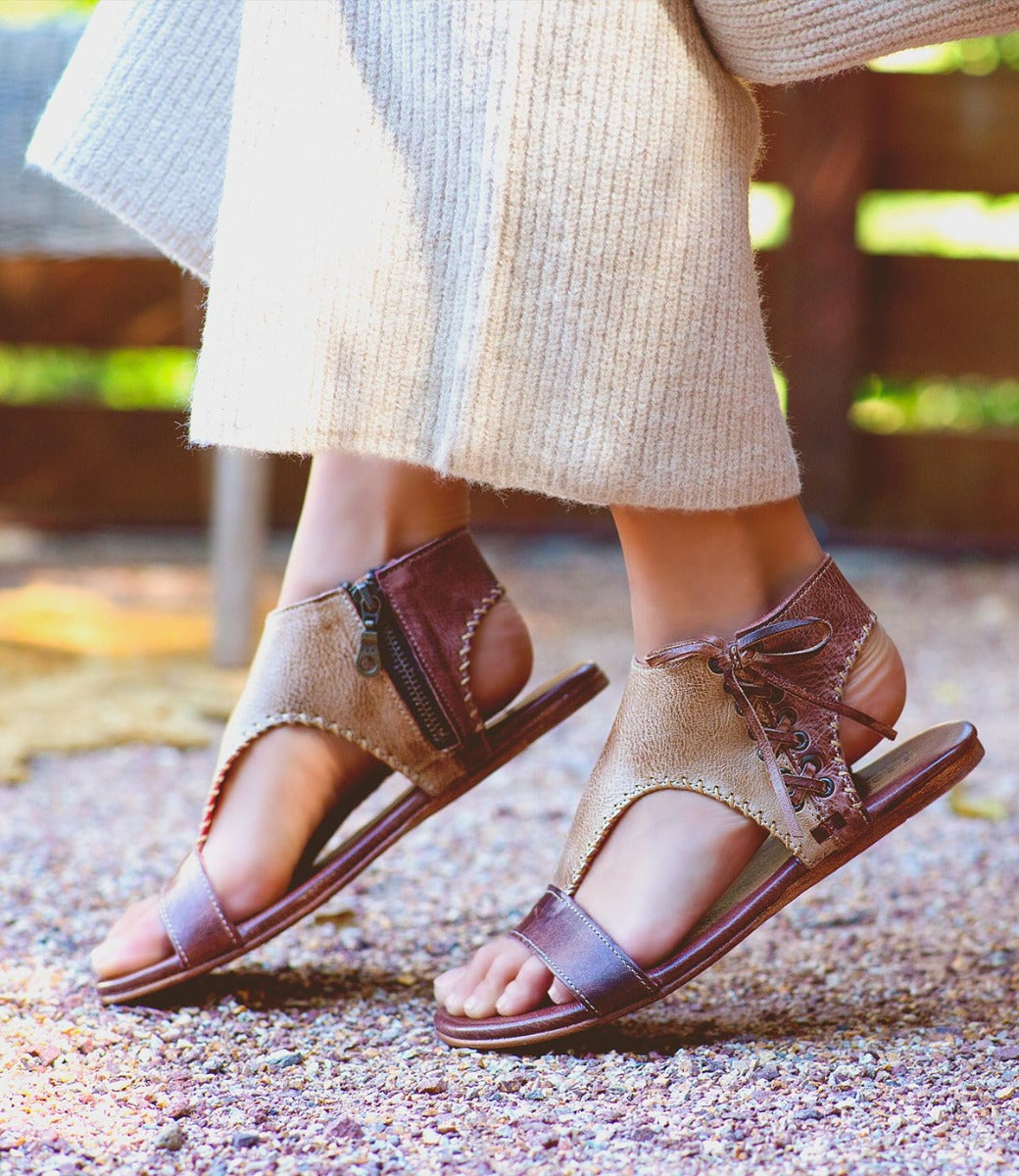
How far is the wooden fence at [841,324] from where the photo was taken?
2.58m

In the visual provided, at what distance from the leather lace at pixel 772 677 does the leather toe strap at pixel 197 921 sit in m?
0.33

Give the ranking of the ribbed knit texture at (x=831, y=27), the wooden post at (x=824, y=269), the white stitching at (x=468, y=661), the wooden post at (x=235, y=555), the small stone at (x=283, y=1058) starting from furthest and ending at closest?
the wooden post at (x=824, y=269) < the wooden post at (x=235, y=555) < the white stitching at (x=468, y=661) < the small stone at (x=283, y=1058) < the ribbed knit texture at (x=831, y=27)

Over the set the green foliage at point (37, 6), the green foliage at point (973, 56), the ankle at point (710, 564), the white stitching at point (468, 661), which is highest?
the green foliage at point (37, 6)

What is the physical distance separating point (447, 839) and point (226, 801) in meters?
0.41

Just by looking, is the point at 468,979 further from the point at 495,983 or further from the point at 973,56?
the point at 973,56

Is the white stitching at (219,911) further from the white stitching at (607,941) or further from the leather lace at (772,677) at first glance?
the leather lace at (772,677)

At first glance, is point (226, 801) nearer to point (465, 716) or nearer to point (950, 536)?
point (465, 716)

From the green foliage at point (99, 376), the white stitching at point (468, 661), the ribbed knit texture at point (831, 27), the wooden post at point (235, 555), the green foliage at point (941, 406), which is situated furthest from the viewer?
the green foliage at point (99, 376)

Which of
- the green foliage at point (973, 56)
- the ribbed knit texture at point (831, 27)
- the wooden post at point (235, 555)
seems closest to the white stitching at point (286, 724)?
the ribbed knit texture at point (831, 27)

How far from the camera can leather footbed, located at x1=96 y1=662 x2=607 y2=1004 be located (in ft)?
2.71

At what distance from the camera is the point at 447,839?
4.07 ft

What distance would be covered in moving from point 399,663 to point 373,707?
0.03m

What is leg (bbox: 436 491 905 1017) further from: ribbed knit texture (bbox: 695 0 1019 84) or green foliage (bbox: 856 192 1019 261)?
green foliage (bbox: 856 192 1019 261)

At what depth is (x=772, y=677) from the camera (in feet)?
2.55
